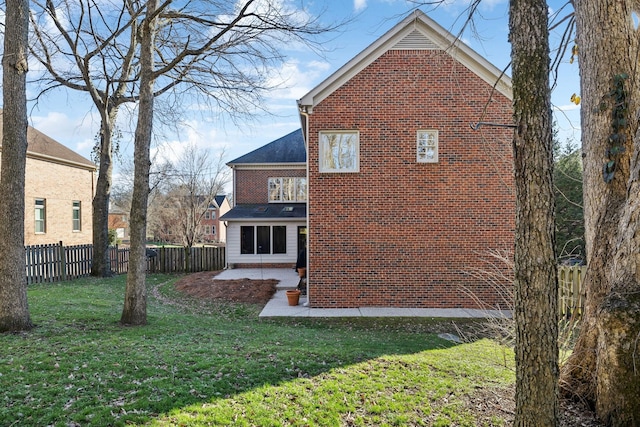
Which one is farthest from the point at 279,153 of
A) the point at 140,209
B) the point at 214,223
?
the point at 214,223

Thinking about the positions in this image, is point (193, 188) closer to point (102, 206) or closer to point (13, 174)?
point (102, 206)

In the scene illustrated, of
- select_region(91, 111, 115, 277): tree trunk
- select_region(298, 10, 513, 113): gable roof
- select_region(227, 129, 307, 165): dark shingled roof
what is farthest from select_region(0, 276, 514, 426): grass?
select_region(227, 129, 307, 165): dark shingled roof

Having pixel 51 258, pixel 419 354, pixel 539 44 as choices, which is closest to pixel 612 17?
pixel 539 44

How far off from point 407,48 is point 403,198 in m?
4.16

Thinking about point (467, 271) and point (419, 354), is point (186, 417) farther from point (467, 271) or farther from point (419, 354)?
point (467, 271)

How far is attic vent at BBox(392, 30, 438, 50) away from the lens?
10125mm

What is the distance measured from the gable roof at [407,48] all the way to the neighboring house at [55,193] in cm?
1612

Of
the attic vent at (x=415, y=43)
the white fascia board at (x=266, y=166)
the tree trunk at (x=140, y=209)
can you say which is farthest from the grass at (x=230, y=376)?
the white fascia board at (x=266, y=166)

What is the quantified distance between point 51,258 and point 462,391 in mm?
15396

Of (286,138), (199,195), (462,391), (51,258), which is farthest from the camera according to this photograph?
(199,195)

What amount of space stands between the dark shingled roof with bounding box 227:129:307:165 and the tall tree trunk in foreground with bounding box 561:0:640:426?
1591 cm

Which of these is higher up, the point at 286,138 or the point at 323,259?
the point at 286,138

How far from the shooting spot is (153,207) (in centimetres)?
3816

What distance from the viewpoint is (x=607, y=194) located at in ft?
13.9
